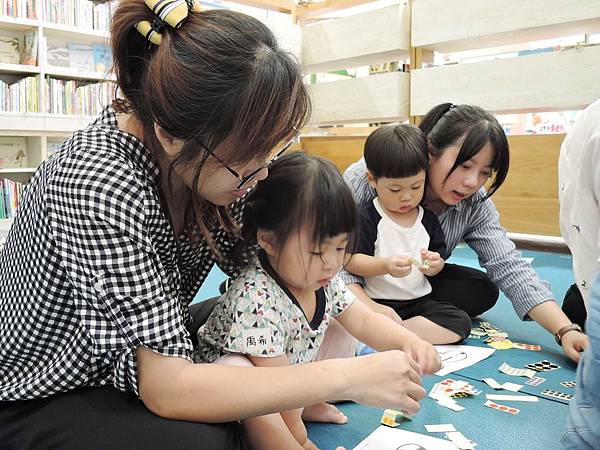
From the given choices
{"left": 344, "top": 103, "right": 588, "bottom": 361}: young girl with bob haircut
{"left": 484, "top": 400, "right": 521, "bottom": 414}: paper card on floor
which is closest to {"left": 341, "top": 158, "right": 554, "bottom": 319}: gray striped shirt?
{"left": 344, "top": 103, "right": 588, "bottom": 361}: young girl with bob haircut

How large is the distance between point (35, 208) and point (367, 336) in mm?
652

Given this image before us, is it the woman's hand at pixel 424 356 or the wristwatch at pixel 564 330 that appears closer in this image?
the woman's hand at pixel 424 356

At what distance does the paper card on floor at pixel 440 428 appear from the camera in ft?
3.62

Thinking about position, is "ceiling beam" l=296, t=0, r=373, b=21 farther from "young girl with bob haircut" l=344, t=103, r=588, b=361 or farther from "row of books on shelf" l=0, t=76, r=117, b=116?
"young girl with bob haircut" l=344, t=103, r=588, b=361

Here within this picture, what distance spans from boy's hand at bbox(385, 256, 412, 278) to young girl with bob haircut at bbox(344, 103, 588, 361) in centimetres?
13

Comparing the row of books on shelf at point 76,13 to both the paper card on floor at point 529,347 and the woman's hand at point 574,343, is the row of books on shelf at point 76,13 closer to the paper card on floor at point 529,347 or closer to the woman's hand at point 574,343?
the paper card on floor at point 529,347

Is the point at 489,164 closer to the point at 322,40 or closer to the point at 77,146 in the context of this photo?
the point at 77,146

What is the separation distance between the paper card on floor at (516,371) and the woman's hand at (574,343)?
11 cm

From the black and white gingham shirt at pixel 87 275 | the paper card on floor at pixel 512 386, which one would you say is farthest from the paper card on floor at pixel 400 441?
the black and white gingham shirt at pixel 87 275

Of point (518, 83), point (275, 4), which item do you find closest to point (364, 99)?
point (518, 83)

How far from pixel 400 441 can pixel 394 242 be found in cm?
72

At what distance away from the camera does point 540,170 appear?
3227mm

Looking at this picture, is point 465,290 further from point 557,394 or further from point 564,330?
point 557,394

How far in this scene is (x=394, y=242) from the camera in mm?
1669
